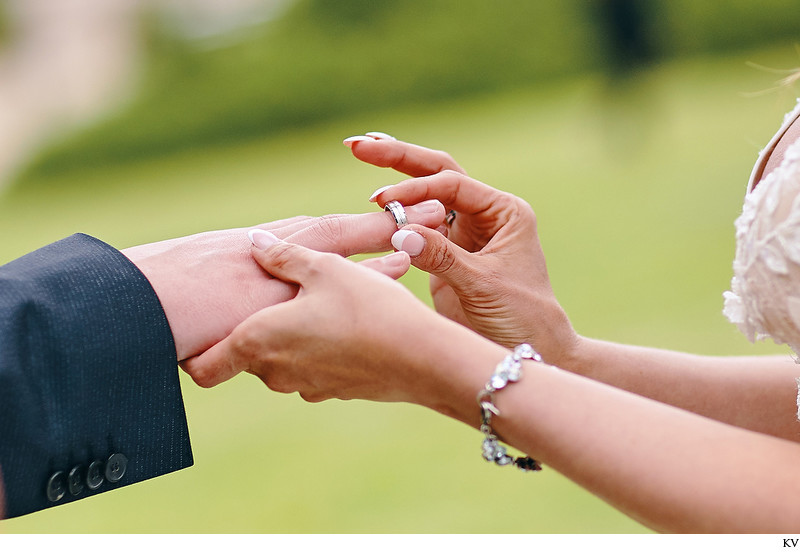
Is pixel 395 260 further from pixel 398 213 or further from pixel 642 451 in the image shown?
pixel 642 451

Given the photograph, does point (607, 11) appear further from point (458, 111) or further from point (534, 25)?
point (458, 111)

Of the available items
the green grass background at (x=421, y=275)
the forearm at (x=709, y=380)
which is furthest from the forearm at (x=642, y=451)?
the green grass background at (x=421, y=275)

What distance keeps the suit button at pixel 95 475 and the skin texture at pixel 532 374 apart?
0.74 feet

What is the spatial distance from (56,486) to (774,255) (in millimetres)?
1080

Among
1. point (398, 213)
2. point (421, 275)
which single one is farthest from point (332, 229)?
point (421, 275)

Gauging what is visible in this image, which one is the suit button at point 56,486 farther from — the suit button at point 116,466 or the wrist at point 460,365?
the wrist at point 460,365

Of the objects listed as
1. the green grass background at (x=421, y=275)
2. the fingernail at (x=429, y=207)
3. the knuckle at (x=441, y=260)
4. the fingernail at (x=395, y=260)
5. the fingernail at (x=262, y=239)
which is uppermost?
the fingernail at (x=429, y=207)

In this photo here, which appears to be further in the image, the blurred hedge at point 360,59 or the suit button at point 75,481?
the blurred hedge at point 360,59

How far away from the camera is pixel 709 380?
61.1 inches

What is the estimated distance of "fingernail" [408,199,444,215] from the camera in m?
1.59

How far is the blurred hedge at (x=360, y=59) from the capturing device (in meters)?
11.5

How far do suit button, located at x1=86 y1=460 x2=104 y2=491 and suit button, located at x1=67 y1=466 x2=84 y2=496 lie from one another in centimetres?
1

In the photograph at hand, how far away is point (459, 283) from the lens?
1.51 m
